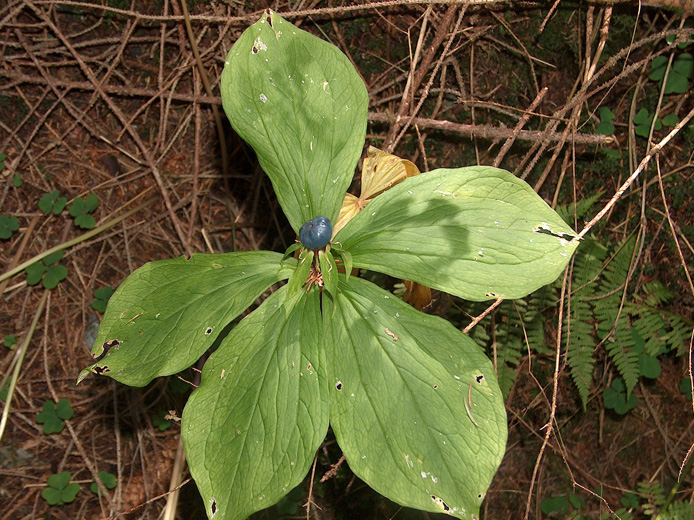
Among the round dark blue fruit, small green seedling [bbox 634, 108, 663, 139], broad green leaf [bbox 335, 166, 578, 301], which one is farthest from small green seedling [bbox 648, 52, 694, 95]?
the round dark blue fruit

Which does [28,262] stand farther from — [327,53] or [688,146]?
[688,146]

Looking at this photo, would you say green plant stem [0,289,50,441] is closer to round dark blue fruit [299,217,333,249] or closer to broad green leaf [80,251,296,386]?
broad green leaf [80,251,296,386]

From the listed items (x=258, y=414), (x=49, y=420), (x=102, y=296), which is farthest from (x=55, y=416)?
(x=258, y=414)

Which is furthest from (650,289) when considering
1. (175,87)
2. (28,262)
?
(28,262)

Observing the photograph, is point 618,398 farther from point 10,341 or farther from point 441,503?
point 10,341

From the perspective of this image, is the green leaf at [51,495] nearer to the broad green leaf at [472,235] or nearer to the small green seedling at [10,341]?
the small green seedling at [10,341]

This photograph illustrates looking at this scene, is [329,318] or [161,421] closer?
[329,318]

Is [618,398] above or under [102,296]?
under
